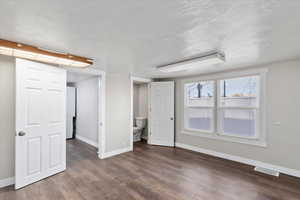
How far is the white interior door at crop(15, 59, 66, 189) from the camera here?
90.7 inches

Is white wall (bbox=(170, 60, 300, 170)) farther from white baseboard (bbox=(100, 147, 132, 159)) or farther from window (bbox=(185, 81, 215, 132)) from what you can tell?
white baseboard (bbox=(100, 147, 132, 159))

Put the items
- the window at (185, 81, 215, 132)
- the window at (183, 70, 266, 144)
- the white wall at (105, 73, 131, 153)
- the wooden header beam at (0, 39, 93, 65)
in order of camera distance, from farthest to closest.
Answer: the window at (185, 81, 215, 132)
the white wall at (105, 73, 131, 153)
the window at (183, 70, 266, 144)
the wooden header beam at (0, 39, 93, 65)

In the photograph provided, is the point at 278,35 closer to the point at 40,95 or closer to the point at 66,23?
the point at 66,23

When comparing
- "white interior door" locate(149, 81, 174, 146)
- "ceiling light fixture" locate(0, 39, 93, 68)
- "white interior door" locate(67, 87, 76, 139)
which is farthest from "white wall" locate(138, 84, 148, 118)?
"ceiling light fixture" locate(0, 39, 93, 68)

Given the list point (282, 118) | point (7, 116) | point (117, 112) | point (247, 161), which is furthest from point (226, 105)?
point (7, 116)

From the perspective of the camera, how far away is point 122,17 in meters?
1.39

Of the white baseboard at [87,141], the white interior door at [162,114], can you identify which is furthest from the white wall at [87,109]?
the white interior door at [162,114]

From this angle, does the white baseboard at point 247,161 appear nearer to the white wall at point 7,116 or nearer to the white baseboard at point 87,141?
the white baseboard at point 87,141

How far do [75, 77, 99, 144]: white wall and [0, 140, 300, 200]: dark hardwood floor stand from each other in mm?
1315

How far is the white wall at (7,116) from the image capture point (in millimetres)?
2316

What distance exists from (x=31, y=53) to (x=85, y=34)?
1092 mm

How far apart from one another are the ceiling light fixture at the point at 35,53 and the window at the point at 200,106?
3090 mm

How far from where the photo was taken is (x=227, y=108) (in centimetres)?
366

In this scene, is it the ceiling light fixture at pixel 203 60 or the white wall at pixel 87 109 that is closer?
the ceiling light fixture at pixel 203 60
